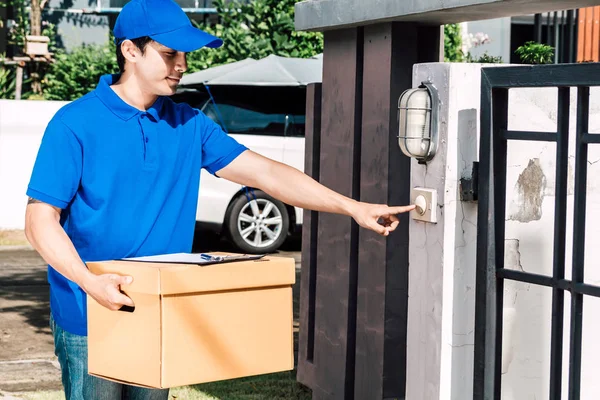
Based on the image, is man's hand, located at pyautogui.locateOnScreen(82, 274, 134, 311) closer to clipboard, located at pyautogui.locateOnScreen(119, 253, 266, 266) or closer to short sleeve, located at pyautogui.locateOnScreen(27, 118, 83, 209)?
clipboard, located at pyautogui.locateOnScreen(119, 253, 266, 266)

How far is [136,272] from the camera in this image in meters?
3.48

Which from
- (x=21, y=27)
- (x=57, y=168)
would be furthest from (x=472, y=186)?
(x=21, y=27)

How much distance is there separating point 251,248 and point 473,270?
8.72m

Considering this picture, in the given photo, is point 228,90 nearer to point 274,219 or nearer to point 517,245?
point 274,219

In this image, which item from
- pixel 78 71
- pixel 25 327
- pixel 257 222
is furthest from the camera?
pixel 78 71

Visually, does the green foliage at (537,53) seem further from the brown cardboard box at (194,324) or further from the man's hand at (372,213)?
the brown cardboard box at (194,324)

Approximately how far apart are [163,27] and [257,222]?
358 inches

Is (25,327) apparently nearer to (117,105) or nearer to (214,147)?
(214,147)

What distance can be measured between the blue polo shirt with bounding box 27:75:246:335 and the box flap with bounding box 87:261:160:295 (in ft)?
0.72

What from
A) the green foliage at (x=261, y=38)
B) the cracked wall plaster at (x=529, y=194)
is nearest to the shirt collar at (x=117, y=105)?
the cracked wall plaster at (x=529, y=194)

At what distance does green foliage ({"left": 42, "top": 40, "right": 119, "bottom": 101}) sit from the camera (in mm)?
17422

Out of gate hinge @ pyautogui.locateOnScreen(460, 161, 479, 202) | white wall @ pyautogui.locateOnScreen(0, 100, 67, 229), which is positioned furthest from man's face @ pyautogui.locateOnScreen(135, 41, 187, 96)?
white wall @ pyautogui.locateOnScreen(0, 100, 67, 229)

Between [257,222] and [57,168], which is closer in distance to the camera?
[57,168]

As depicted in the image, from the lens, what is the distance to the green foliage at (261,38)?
16.7 meters
